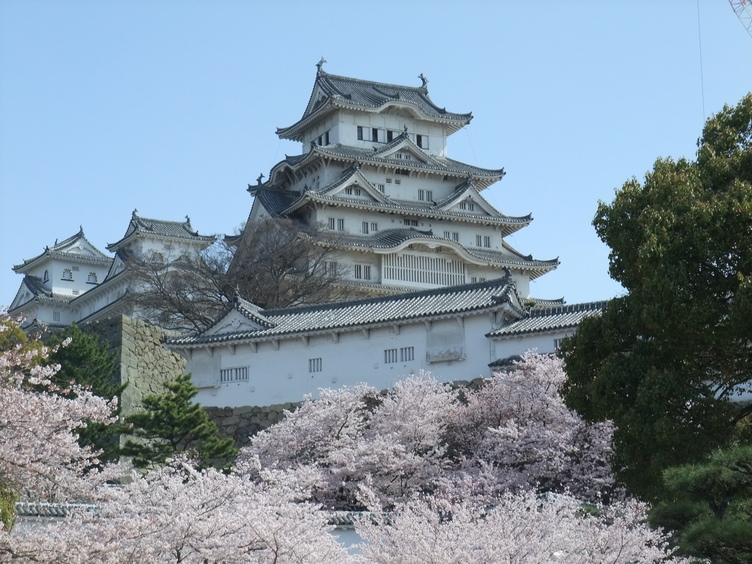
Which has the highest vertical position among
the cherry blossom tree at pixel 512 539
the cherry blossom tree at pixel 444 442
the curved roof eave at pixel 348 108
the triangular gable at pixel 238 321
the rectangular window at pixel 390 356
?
the curved roof eave at pixel 348 108

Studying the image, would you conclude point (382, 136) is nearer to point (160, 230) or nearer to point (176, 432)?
point (160, 230)

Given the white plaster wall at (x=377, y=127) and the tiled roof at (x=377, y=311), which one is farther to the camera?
the white plaster wall at (x=377, y=127)

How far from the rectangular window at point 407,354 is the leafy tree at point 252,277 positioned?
38.2 feet

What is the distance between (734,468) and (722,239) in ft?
12.6

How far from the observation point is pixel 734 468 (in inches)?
466

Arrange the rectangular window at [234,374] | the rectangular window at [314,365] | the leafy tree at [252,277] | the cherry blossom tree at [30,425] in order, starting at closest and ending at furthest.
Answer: the cherry blossom tree at [30,425]
the rectangular window at [314,365]
the rectangular window at [234,374]
the leafy tree at [252,277]

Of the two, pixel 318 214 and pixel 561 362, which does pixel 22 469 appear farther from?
pixel 318 214

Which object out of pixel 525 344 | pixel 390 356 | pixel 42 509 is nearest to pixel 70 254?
pixel 390 356

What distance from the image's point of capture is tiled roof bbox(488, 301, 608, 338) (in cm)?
2769

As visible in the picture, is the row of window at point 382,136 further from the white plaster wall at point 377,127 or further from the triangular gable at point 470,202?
the triangular gable at point 470,202

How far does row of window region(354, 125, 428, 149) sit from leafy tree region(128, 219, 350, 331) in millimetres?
7981

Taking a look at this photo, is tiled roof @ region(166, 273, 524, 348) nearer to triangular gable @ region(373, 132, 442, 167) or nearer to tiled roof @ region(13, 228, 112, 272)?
triangular gable @ region(373, 132, 442, 167)

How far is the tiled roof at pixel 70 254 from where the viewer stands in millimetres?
63250

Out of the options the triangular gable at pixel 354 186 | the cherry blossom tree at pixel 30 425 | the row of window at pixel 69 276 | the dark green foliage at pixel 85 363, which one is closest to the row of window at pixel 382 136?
the triangular gable at pixel 354 186
